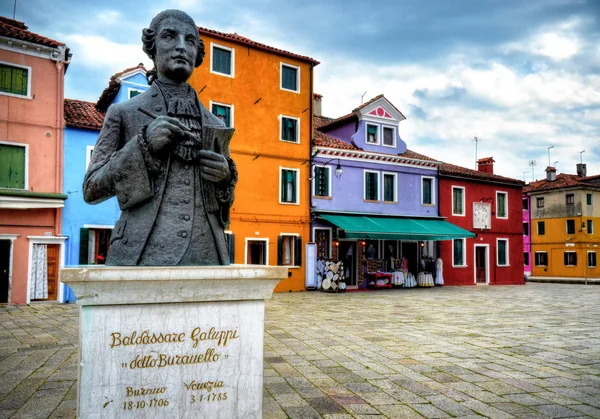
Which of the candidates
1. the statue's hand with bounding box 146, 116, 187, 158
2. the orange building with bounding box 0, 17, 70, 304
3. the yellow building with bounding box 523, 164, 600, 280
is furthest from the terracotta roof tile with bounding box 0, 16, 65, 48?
the yellow building with bounding box 523, 164, 600, 280

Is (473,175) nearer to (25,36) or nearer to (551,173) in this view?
(551,173)

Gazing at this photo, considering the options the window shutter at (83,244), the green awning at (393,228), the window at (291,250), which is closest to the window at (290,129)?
the green awning at (393,228)

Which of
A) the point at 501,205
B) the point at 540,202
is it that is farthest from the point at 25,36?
the point at 540,202

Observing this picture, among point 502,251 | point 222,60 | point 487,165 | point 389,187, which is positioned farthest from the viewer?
point 487,165

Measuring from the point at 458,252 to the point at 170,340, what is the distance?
25.2 m

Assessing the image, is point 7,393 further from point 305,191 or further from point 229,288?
point 305,191

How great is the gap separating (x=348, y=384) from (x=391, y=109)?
67.4 feet

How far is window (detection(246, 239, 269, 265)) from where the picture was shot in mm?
19672

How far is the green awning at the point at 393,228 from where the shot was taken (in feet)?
65.5

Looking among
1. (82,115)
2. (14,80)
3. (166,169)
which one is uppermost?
(14,80)

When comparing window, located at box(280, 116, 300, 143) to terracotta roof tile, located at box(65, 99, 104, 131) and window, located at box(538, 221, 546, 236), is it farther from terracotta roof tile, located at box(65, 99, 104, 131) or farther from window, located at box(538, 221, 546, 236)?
window, located at box(538, 221, 546, 236)

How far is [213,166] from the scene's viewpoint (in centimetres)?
287

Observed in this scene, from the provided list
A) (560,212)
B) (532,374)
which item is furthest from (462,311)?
(560,212)

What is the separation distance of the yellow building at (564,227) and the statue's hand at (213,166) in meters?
41.3
